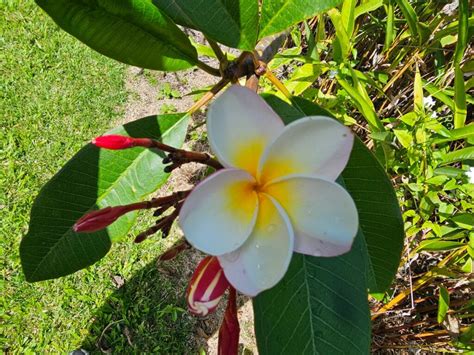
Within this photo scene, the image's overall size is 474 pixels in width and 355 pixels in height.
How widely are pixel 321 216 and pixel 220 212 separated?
0.32 ft

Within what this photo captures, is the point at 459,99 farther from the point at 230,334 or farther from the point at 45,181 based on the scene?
the point at 45,181

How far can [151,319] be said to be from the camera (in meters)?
1.73

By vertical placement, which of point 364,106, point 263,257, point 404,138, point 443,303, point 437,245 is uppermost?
point 263,257

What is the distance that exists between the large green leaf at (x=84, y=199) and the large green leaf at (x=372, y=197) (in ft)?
0.78

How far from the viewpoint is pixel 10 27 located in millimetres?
2365

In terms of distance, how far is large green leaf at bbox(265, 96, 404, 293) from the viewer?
28.0 inches

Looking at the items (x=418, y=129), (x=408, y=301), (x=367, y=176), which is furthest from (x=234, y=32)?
(x=408, y=301)

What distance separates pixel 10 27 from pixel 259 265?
240 centimetres

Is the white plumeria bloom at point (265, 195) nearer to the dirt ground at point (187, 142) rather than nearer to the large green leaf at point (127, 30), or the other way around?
the large green leaf at point (127, 30)

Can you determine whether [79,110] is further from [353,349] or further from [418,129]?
[353,349]

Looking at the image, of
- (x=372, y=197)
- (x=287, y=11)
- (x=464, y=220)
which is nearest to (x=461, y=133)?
(x=464, y=220)

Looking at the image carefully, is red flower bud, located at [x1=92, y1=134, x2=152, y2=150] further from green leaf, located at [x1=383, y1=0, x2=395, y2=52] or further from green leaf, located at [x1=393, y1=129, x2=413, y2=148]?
green leaf, located at [x1=383, y1=0, x2=395, y2=52]

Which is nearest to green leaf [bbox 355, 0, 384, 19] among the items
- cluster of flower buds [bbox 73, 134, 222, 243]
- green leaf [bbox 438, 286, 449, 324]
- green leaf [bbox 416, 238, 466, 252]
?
green leaf [bbox 416, 238, 466, 252]

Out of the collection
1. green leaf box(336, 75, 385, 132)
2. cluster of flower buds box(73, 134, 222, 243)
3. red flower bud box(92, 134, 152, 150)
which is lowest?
green leaf box(336, 75, 385, 132)
